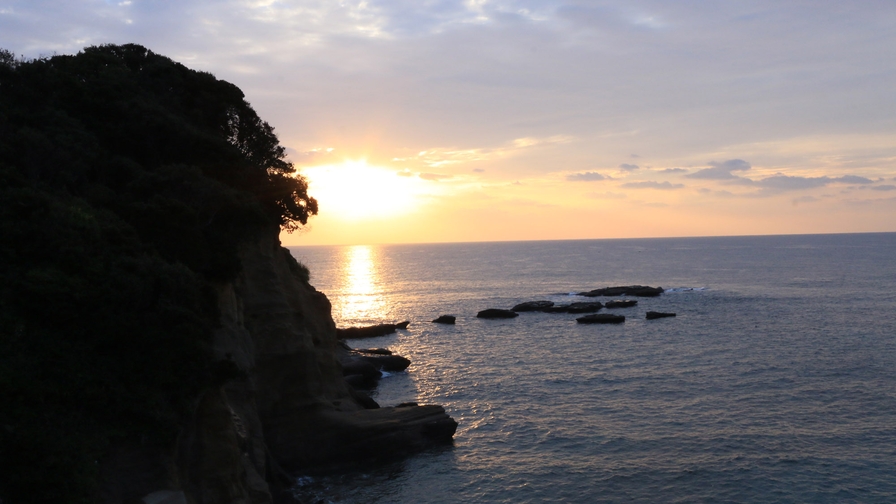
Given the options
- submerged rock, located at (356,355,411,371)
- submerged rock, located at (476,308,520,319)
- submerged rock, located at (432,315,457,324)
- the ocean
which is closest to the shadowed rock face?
the ocean

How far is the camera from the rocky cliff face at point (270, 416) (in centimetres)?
1900

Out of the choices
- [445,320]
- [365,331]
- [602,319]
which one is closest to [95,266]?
[365,331]

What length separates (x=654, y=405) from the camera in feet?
128

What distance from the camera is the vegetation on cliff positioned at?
14.9 m

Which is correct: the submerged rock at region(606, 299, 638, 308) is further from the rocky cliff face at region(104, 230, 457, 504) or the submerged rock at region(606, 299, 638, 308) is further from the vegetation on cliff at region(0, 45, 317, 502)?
the vegetation on cliff at region(0, 45, 317, 502)

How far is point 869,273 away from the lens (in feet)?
421

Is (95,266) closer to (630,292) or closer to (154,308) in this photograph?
(154,308)

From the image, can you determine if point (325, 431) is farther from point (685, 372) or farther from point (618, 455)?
point (685, 372)

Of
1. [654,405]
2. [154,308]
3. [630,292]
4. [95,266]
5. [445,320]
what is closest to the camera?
[95,266]

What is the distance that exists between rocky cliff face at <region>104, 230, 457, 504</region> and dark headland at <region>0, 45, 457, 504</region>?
69 millimetres

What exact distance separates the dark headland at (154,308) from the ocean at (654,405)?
4.52 m

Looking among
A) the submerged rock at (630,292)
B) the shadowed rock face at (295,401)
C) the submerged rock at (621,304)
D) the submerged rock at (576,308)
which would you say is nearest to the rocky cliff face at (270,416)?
the shadowed rock face at (295,401)

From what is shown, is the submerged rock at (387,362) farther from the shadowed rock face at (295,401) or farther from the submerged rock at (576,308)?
the submerged rock at (576,308)

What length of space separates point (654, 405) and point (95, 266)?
32367 mm
